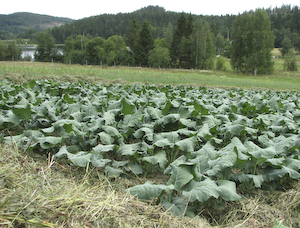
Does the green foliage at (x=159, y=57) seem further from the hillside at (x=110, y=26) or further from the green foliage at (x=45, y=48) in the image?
the hillside at (x=110, y=26)

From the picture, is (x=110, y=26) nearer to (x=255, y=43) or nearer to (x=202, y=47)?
(x=202, y=47)

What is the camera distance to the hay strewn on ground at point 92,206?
1.48 metres

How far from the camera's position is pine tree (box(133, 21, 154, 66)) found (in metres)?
48.8

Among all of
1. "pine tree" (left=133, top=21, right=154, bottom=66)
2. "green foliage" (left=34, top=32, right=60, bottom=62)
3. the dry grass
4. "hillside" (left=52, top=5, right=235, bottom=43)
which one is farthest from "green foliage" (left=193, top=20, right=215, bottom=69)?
"hillside" (left=52, top=5, right=235, bottom=43)

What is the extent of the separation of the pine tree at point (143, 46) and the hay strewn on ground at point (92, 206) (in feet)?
160

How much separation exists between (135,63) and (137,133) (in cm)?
4950

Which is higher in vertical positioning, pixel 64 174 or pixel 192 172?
pixel 192 172

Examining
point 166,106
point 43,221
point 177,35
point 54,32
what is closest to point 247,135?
point 166,106

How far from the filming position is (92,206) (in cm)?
165

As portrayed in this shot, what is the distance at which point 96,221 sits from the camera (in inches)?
60.7

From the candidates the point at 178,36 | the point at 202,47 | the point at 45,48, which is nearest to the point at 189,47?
the point at 202,47

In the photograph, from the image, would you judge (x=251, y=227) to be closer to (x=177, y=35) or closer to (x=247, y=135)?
(x=247, y=135)

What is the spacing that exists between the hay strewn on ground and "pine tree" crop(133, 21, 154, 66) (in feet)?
160

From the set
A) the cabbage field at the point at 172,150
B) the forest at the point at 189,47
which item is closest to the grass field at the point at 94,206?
the cabbage field at the point at 172,150
